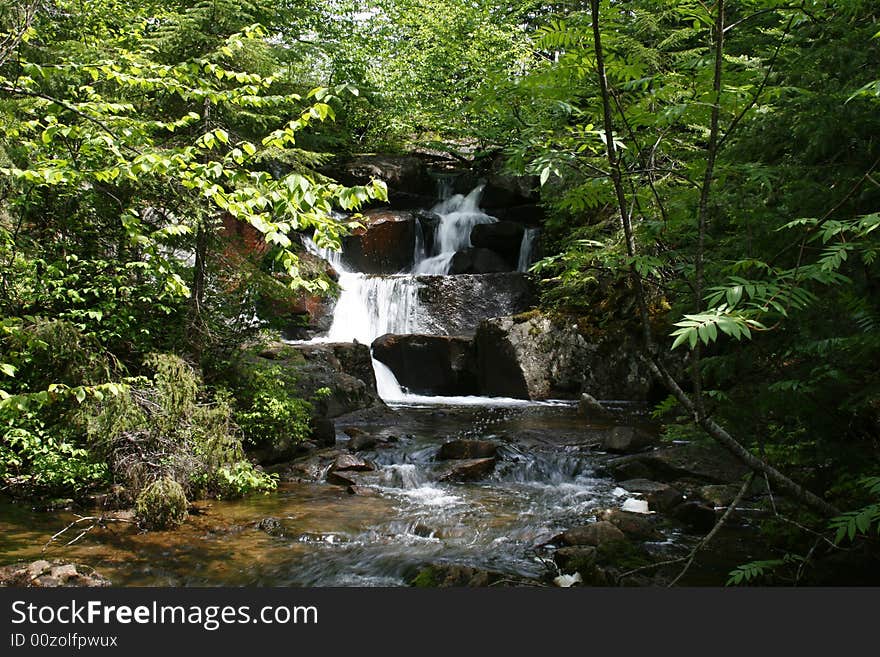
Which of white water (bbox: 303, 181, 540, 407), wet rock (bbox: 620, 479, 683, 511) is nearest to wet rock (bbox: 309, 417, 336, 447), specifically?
white water (bbox: 303, 181, 540, 407)

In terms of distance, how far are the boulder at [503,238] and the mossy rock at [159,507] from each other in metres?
16.2

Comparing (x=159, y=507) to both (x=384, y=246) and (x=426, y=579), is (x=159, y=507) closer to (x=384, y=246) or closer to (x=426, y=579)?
(x=426, y=579)

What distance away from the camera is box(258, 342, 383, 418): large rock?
11992mm

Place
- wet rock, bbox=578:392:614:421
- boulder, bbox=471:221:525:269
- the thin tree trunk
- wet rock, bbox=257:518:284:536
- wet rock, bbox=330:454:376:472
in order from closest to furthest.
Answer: the thin tree trunk < wet rock, bbox=257:518:284:536 < wet rock, bbox=330:454:376:472 < wet rock, bbox=578:392:614:421 < boulder, bbox=471:221:525:269

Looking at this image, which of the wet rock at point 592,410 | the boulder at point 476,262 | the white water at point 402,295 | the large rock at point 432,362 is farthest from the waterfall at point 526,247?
the wet rock at point 592,410

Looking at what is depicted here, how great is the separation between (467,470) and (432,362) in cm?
789

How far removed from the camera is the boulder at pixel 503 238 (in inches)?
868

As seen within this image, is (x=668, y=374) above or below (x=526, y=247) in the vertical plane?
below

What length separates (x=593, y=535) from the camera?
663 cm

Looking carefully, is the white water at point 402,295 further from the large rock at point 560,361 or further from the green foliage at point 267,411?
the green foliage at point 267,411

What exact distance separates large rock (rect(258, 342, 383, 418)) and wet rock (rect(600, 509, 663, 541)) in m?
5.71

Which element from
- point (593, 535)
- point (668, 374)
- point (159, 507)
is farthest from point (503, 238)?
point (668, 374)

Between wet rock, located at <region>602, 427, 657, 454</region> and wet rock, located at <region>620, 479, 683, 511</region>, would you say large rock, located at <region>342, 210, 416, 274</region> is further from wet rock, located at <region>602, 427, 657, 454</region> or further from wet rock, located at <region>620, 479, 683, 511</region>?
wet rock, located at <region>620, 479, 683, 511</region>

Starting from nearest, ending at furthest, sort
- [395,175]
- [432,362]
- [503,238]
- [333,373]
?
[333,373] < [432,362] < [503,238] < [395,175]
